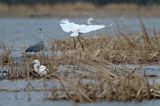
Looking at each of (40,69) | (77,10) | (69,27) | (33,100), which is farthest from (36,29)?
(33,100)

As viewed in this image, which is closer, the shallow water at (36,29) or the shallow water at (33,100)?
the shallow water at (33,100)

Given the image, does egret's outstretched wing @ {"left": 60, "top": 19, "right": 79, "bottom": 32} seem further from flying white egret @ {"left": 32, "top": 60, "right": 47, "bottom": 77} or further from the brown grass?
the brown grass

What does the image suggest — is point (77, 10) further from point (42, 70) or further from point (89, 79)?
point (89, 79)

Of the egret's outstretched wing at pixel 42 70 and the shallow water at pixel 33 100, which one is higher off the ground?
the egret's outstretched wing at pixel 42 70

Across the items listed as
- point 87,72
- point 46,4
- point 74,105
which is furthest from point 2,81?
point 46,4

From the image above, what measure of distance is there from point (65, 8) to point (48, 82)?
29.9 meters

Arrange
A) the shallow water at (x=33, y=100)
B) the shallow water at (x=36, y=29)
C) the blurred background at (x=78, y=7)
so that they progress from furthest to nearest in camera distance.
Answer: the blurred background at (x=78, y=7) < the shallow water at (x=36, y=29) < the shallow water at (x=33, y=100)

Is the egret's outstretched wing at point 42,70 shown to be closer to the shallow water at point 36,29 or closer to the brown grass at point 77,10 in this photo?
the shallow water at point 36,29

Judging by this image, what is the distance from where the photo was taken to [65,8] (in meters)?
41.4

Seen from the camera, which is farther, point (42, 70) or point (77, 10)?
point (77, 10)

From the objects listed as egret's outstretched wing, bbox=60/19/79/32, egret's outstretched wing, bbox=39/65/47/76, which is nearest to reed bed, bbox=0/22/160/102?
egret's outstretched wing, bbox=39/65/47/76

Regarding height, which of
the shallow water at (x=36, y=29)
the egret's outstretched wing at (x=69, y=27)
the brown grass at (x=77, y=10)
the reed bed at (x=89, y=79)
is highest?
the brown grass at (x=77, y=10)

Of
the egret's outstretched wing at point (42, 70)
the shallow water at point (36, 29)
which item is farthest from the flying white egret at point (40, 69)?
the shallow water at point (36, 29)

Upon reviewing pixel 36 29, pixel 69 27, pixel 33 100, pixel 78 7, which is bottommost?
pixel 33 100
